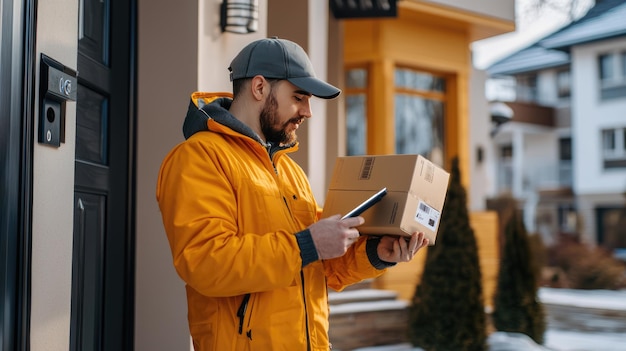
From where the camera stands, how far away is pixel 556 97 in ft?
86.0

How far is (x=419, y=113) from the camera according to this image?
10.5 metres

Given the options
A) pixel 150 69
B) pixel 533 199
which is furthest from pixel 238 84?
pixel 533 199

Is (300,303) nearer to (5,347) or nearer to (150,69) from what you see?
(5,347)

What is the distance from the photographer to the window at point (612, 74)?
74.7 ft

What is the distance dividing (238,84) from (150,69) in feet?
3.90

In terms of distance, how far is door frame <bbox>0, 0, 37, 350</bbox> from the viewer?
1.82 metres

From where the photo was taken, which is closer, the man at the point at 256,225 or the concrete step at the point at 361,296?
the man at the point at 256,225

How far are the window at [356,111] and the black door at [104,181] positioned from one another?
6.73m

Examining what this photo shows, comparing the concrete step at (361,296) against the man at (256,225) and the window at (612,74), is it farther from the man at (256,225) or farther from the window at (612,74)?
the window at (612,74)

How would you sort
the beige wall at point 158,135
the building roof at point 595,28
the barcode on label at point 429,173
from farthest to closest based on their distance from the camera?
1. the building roof at point 595,28
2. the beige wall at point 158,135
3. the barcode on label at point 429,173

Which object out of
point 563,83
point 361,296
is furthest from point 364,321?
point 563,83

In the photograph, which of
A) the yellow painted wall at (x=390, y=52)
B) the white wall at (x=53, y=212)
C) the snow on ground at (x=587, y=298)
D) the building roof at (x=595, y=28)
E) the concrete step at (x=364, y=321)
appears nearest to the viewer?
the white wall at (x=53, y=212)

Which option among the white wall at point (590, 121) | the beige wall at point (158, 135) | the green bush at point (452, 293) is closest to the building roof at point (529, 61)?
the white wall at point (590, 121)

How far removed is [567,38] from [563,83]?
3.05 meters
